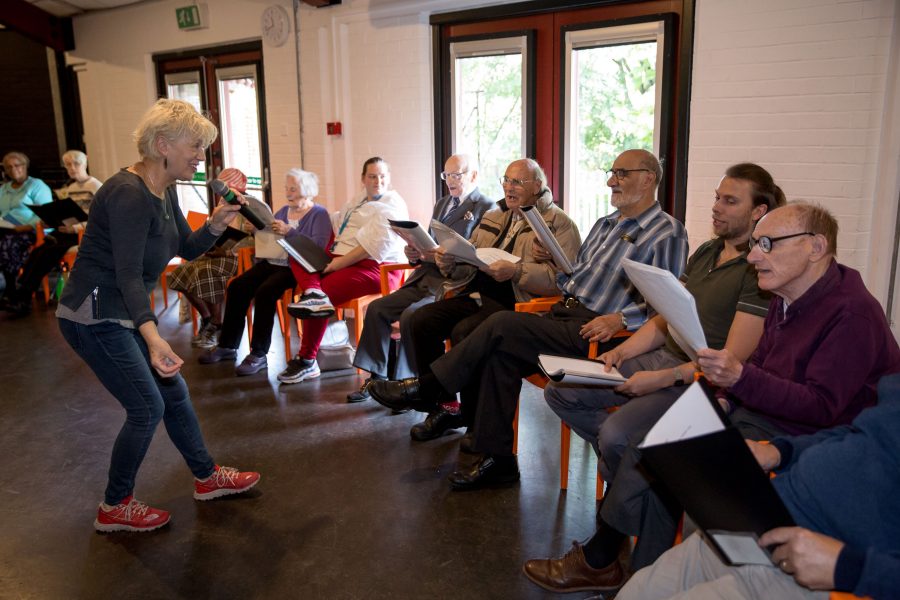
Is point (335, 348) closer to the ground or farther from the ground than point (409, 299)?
closer to the ground

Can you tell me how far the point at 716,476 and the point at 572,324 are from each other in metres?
1.50

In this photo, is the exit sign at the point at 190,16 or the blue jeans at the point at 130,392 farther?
the exit sign at the point at 190,16

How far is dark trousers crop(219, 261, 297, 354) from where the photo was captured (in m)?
4.32

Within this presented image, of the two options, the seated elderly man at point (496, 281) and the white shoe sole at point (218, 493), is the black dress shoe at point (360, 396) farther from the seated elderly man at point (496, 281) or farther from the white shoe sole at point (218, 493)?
the white shoe sole at point (218, 493)

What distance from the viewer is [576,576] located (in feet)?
7.29

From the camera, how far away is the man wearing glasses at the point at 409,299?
371 centimetres

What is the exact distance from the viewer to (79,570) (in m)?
2.41

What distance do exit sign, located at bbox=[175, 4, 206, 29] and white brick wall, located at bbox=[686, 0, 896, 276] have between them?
16.3ft

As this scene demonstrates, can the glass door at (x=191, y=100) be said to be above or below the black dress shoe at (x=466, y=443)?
above

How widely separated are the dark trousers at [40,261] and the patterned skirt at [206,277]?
1771 mm

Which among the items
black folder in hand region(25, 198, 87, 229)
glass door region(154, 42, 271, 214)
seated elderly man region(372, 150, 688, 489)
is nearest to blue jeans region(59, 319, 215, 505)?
seated elderly man region(372, 150, 688, 489)

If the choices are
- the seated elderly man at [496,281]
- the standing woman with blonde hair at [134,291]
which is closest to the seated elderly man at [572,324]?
the seated elderly man at [496,281]

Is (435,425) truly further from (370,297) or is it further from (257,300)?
(257,300)

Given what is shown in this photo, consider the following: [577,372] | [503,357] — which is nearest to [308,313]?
[503,357]
